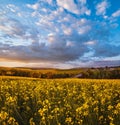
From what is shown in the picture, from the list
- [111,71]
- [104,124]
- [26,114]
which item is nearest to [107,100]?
[104,124]

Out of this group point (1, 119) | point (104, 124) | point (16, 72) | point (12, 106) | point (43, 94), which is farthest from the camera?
point (16, 72)

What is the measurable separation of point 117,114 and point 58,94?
6.06 m

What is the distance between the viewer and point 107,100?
11.4 metres

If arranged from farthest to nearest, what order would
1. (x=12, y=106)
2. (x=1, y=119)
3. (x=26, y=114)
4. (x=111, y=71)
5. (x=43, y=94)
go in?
(x=111, y=71), (x=43, y=94), (x=26, y=114), (x=12, y=106), (x=1, y=119)

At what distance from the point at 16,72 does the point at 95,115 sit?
44.0 meters

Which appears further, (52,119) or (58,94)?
(58,94)

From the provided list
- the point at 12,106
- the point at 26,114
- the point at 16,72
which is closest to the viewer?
A: the point at 12,106

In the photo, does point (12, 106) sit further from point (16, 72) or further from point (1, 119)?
point (16, 72)

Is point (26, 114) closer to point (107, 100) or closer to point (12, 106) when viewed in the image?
point (12, 106)

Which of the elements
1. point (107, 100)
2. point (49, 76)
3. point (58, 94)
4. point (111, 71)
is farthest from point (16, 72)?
point (107, 100)

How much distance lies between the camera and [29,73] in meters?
52.6

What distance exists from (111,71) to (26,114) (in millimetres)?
37826

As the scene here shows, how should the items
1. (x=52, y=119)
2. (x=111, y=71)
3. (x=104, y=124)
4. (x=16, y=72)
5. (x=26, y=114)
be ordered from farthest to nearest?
(x=16, y=72) < (x=111, y=71) < (x=26, y=114) < (x=104, y=124) < (x=52, y=119)

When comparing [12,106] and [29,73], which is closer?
[12,106]
